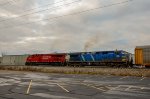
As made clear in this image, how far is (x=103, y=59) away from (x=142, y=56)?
1037 centimetres

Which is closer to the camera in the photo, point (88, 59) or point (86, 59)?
point (88, 59)

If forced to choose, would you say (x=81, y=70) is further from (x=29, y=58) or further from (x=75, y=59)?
(x=29, y=58)

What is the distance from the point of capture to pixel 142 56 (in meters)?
42.8

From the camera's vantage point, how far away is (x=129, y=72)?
35156 mm

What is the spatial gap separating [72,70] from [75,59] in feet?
43.1

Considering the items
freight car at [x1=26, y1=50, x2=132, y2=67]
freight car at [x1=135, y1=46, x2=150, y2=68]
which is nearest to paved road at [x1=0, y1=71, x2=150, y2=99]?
freight car at [x1=135, y1=46, x2=150, y2=68]

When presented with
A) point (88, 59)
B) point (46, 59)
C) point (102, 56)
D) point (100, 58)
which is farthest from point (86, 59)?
point (46, 59)

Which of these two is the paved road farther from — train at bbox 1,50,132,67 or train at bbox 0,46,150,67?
train at bbox 1,50,132,67

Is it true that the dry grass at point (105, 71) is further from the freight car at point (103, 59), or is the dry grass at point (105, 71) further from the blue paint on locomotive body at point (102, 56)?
the blue paint on locomotive body at point (102, 56)

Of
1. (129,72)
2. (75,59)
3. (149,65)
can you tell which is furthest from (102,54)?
(129,72)

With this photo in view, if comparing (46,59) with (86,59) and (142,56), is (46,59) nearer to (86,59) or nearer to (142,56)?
(86,59)

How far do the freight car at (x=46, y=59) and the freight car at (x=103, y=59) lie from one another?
346 cm

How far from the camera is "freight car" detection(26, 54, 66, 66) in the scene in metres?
61.4

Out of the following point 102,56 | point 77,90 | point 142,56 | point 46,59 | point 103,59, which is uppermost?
point 102,56
